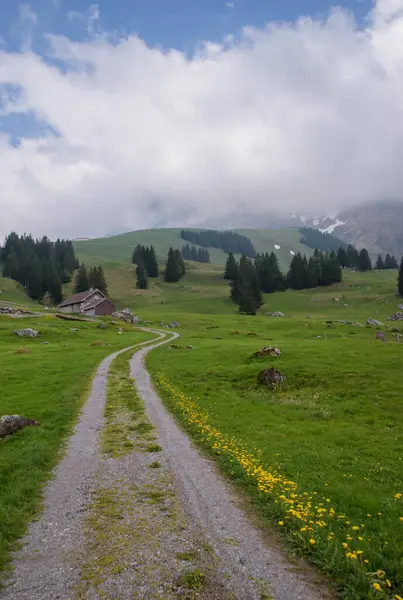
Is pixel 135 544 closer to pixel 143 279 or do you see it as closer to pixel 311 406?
pixel 311 406

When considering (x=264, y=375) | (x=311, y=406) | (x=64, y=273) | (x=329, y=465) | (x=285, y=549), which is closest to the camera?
(x=285, y=549)

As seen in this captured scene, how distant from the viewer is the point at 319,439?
719 inches

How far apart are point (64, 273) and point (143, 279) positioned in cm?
4547

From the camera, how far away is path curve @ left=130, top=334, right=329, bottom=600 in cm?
789

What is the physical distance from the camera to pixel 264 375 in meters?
30.7

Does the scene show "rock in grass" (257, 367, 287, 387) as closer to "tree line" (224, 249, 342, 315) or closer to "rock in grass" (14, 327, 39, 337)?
"rock in grass" (14, 327, 39, 337)

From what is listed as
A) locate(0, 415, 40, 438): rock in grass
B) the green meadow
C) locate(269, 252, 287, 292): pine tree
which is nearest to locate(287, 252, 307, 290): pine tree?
locate(269, 252, 287, 292): pine tree

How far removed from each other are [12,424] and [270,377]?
19.9 meters

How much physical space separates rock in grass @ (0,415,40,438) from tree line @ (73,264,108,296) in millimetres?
130559

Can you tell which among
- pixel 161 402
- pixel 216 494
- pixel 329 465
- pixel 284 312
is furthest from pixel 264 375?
pixel 284 312

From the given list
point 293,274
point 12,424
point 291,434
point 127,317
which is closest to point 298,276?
point 293,274

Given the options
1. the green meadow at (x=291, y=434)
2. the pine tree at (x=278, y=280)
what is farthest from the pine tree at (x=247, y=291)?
the green meadow at (x=291, y=434)

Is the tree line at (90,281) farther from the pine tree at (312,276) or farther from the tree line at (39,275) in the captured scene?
the pine tree at (312,276)

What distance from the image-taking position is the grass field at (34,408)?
11633mm
